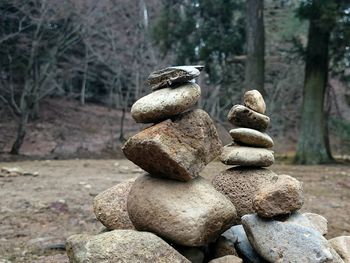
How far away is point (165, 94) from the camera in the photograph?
3484mm

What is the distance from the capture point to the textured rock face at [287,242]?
3.15 metres

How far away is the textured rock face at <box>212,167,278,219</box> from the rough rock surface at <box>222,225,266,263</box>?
7.6 inches

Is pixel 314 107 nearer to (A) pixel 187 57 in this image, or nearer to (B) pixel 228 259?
(A) pixel 187 57

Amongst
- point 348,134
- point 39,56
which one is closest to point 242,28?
point 348,134

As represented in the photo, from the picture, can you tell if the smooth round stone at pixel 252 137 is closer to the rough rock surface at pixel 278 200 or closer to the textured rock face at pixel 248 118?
the textured rock face at pixel 248 118

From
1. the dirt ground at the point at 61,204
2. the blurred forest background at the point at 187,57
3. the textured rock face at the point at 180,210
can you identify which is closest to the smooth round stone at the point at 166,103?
the textured rock face at the point at 180,210

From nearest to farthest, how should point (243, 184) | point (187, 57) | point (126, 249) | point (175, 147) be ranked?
point (126, 249) → point (175, 147) → point (243, 184) → point (187, 57)

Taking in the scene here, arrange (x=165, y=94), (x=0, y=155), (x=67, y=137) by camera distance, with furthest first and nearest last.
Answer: (x=67, y=137) < (x=0, y=155) < (x=165, y=94)

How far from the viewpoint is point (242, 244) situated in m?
3.59

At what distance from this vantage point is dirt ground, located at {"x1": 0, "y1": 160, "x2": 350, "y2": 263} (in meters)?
5.16

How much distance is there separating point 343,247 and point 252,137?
3.51ft

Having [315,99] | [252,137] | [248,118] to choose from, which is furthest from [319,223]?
[315,99]

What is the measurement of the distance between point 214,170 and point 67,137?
10664 mm

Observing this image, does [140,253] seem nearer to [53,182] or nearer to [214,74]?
[53,182]
